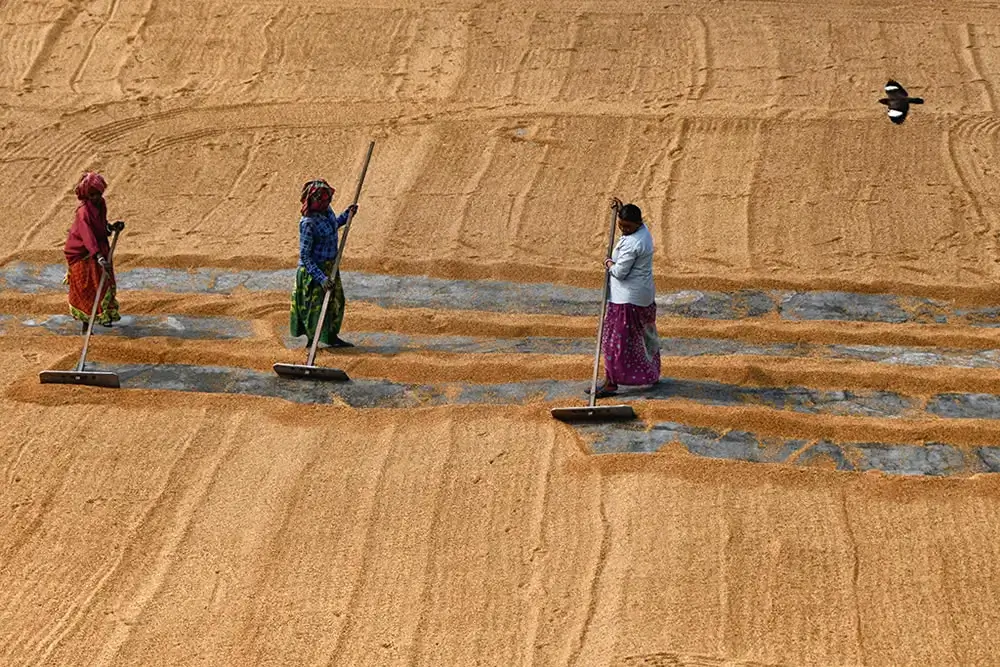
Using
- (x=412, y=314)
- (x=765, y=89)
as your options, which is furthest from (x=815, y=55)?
(x=412, y=314)

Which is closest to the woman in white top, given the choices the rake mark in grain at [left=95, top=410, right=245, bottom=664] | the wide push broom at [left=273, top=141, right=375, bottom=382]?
the wide push broom at [left=273, top=141, right=375, bottom=382]

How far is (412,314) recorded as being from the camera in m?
11.8

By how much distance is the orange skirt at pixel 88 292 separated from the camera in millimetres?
11172

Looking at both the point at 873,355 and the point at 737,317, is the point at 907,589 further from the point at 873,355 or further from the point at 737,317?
the point at 737,317

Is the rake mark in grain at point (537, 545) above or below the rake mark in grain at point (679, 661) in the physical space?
above

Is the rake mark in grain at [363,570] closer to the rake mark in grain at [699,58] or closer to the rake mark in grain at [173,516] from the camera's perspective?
the rake mark in grain at [173,516]

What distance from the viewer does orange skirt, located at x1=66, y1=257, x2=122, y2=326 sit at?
11.2 metres

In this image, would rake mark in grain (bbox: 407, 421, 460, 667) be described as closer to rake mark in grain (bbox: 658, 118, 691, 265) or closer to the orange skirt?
the orange skirt

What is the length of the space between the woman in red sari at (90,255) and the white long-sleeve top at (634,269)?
12.5 feet

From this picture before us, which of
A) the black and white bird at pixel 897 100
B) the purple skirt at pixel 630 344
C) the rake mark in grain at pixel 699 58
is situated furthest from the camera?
the rake mark in grain at pixel 699 58

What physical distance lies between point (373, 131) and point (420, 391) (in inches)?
232

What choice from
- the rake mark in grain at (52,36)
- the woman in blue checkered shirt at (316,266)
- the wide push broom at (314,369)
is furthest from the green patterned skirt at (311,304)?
the rake mark in grain at (52,36)

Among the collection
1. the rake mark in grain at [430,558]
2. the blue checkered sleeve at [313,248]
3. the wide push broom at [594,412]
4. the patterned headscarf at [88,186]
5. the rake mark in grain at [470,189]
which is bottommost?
the rake mark in grain at [430,558]

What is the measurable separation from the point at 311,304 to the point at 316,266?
308 millimetres
